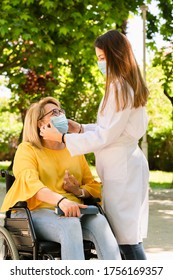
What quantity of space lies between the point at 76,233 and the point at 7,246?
0.61 m

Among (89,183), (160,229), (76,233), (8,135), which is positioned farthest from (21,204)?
(8,135)

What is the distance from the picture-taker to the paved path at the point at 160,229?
7414 millimetres

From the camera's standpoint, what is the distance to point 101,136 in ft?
14.4

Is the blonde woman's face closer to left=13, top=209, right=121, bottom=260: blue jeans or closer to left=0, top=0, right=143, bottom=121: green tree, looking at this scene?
left=13, top=209, right=121, bottom=260: blue jeans

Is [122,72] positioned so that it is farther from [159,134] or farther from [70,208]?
[159,134]

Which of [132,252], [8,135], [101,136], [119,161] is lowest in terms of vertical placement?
[132,252]

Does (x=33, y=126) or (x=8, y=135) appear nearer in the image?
(x=33, y=126)

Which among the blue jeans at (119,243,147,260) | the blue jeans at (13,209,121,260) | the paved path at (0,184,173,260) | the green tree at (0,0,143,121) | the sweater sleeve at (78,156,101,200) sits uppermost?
the green tree at (0,0,143,121)

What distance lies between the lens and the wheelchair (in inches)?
174

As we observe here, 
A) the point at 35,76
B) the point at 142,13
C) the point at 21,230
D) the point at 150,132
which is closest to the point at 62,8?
the point at 142,13

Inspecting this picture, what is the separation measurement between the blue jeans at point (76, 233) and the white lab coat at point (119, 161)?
12cm

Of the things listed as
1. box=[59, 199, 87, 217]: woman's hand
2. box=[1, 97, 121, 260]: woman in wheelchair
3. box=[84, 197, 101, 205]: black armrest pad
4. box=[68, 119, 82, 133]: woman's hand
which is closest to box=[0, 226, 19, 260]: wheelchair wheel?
box=[1, 97, 121, 260]: woman in wheelchair

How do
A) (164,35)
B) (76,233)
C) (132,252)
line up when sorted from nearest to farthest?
(76,233) → (132,252) → (164,35)

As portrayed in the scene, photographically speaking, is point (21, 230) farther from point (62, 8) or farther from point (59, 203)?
point (62, 8)
